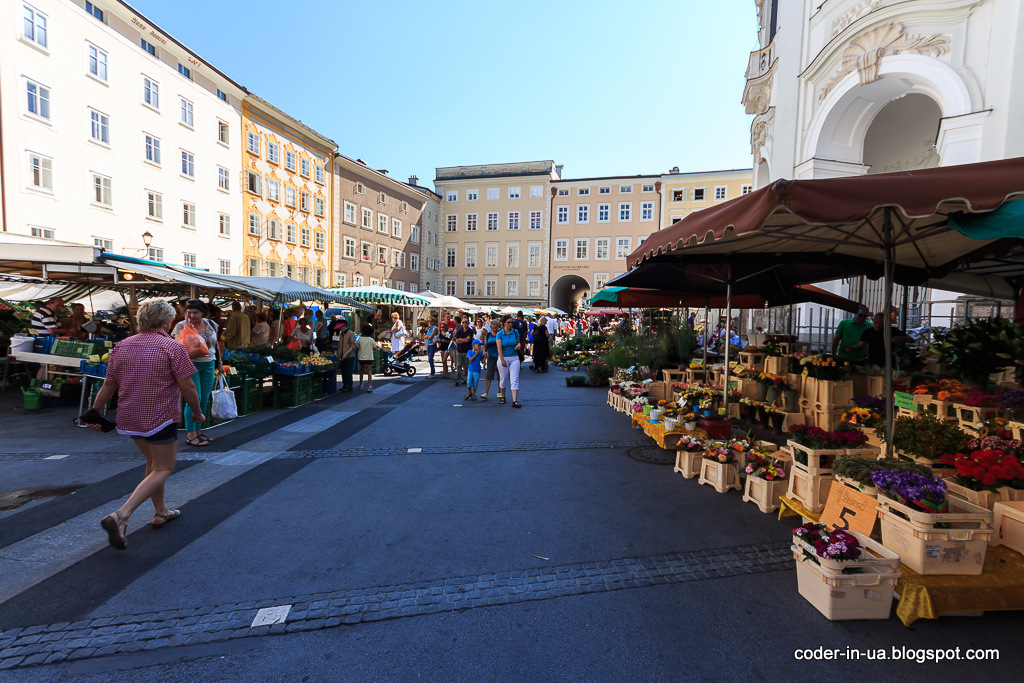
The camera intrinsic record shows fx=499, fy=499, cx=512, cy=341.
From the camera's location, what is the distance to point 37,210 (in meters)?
16.7

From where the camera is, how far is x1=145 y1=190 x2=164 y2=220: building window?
70.2 feet

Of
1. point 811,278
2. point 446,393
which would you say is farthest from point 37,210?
point 811,278

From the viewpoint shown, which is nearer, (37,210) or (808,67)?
(808,67)

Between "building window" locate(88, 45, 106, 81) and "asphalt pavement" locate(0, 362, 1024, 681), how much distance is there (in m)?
19.7

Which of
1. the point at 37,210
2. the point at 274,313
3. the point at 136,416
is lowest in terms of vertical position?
the point at 136,416

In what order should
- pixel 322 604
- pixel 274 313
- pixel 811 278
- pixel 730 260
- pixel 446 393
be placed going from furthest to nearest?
pixel 274 313
pixel 446 393
pixel 811 278
pixel 730 260
pixel 322 604

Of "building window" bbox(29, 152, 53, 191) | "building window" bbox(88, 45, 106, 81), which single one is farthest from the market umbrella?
"building window" bbox(88, 45, 106, 81)

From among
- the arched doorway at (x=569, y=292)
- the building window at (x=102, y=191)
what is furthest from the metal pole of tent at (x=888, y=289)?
the arched doorway at (x=569, y=292)

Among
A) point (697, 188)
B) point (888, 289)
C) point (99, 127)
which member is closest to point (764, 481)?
point (888, 289)

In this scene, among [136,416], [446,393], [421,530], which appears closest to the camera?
[136,416]

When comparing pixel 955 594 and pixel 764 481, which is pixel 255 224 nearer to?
pixel 764 481

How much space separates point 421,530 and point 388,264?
39465 mm

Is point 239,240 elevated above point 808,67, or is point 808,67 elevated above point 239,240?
point 808,67

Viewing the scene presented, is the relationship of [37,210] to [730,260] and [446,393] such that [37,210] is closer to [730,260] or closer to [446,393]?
[446,393]
